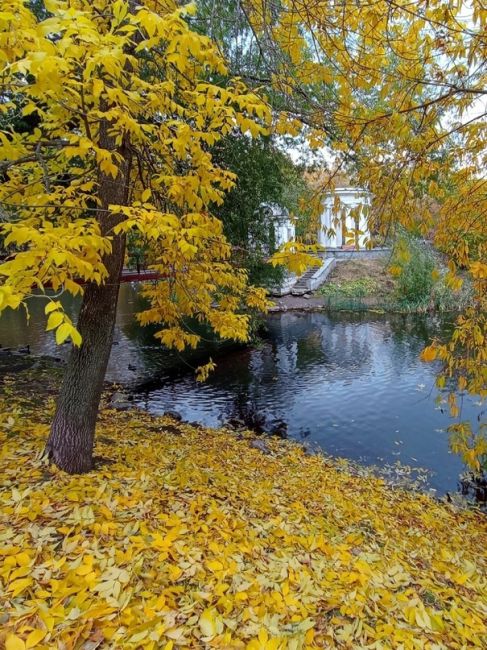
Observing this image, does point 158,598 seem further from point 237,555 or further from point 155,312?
point 155,312

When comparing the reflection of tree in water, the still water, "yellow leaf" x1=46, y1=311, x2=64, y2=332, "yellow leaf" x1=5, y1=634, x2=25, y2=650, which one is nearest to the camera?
"yellow leaf" x1=5, y1=634, x2=25, y2=650

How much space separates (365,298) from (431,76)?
18.9 metres

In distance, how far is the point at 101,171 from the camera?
3834mm

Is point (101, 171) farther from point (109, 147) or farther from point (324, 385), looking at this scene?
point (324, 385)

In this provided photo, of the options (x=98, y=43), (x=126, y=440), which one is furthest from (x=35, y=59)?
(x=126, y=440)

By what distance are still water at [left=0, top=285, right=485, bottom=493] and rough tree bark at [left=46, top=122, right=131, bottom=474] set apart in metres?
3.22

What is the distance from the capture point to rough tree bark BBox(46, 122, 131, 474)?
13.1 feet

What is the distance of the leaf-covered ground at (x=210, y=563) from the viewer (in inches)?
83.4

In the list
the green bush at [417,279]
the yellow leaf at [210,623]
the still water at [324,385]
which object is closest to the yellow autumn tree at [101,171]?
the yellow leaf at [210,623]

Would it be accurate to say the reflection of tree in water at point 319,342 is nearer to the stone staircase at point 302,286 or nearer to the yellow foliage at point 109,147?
the stone staircase at point 302,286

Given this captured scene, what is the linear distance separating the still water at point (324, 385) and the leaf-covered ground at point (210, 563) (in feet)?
6.61

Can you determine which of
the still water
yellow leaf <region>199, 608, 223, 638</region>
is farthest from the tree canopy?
the still water

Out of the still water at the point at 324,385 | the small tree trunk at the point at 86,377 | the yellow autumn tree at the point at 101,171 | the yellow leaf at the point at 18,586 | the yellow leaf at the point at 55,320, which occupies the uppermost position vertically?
the yellow autumn tree at the point at 101,171

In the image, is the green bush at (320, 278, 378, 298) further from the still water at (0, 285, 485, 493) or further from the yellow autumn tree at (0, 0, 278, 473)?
the yellow autumn tree at (0, 0, 278, 473)
